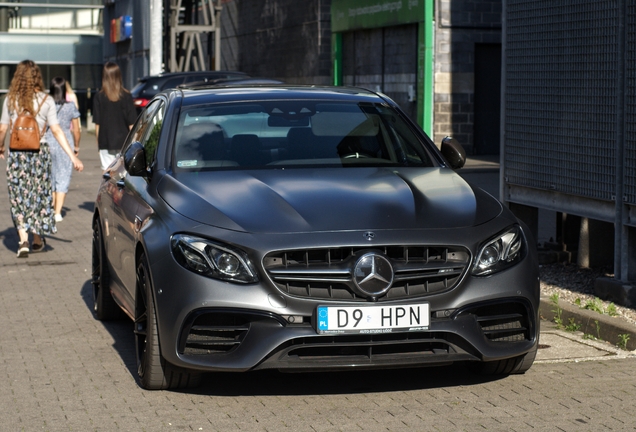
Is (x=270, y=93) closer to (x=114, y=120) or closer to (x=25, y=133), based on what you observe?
(x=25, y=133)

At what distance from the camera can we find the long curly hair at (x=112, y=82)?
14508mm

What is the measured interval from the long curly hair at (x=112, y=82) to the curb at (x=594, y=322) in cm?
802

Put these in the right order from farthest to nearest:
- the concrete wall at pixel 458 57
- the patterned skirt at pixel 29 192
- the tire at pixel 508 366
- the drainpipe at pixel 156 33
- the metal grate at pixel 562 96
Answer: the drainpipe at pixel 156 33 → the concrete wall at pixel 458 57 → the patterned skirt at pixel 29 192 → the metal grate at pixel 562 96 → the tire at pixel 508 366

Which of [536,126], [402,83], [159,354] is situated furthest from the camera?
[402,83]

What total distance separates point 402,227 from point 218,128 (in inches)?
66.5

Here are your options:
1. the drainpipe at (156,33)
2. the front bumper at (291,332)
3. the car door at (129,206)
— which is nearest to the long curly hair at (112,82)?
the car door at (129,206)

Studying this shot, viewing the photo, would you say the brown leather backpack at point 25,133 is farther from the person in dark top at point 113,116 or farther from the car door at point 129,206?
the person in dark top at point 113,116

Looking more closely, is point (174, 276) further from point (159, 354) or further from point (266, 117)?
point (266, 117)

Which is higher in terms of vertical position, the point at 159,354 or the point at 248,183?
the point at 248,183

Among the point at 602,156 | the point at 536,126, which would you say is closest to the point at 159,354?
the point at 602,156

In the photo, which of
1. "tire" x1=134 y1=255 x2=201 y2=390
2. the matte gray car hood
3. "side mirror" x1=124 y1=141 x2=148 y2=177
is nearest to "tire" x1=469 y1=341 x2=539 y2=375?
the matte gray car hood

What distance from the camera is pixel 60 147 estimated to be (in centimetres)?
1449

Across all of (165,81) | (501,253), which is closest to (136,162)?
(501,253)

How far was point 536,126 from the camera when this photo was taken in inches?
367
